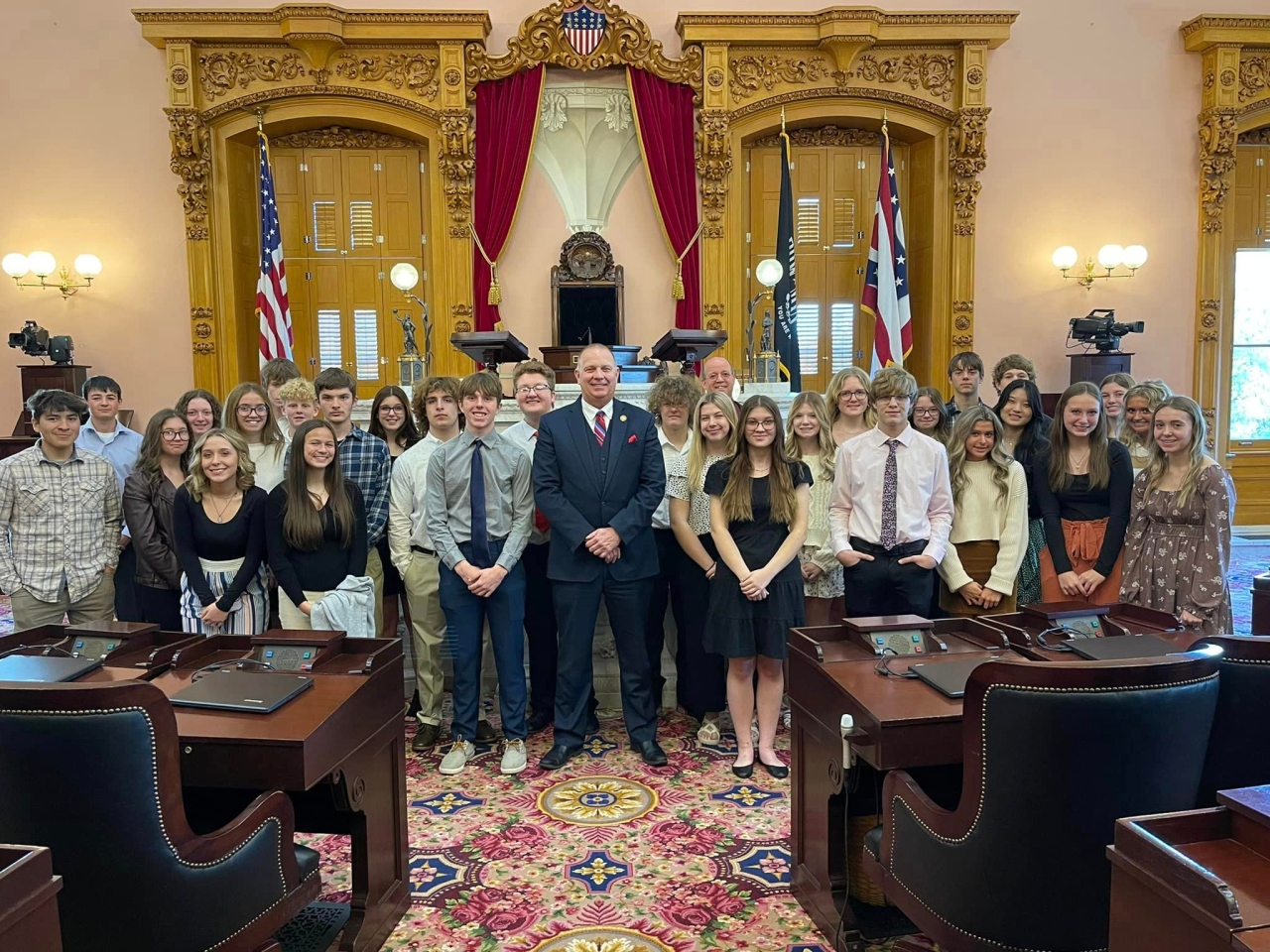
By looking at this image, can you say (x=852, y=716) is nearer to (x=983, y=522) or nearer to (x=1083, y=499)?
(x=983, y=522)

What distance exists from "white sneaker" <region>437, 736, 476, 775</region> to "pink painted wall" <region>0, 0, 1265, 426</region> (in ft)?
18.6

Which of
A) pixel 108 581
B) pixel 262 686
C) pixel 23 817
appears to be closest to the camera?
pixel 23 817

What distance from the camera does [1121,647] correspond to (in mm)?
2396

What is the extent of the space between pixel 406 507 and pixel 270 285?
5080 millimetres

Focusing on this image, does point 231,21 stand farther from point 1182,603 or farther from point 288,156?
point 1182,603

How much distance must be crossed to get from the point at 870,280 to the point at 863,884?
6.50 metres

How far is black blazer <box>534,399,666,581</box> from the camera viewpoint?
3.69 m

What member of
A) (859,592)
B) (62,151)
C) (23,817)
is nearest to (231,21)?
(62,151)

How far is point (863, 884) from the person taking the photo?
258 cm

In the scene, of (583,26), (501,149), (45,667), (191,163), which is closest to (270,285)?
(191,163)

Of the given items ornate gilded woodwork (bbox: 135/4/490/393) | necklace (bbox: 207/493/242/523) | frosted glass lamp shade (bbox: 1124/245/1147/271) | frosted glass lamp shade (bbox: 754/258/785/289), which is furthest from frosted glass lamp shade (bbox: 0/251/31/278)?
frosted glass lamp shade (bbox: 1124/245/1147/271)

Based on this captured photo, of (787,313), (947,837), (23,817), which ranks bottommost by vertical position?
(947,837)

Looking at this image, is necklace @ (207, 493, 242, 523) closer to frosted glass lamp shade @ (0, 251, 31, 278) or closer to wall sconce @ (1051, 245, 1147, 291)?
frosted glass lamp shade @ (0, 251, 31, 278)

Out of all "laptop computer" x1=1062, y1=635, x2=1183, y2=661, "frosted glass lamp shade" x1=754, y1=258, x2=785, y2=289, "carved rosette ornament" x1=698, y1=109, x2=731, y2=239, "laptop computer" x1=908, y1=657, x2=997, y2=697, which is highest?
"carved rosette ornament" x1=698, y1=109, x2=731, y2=239
